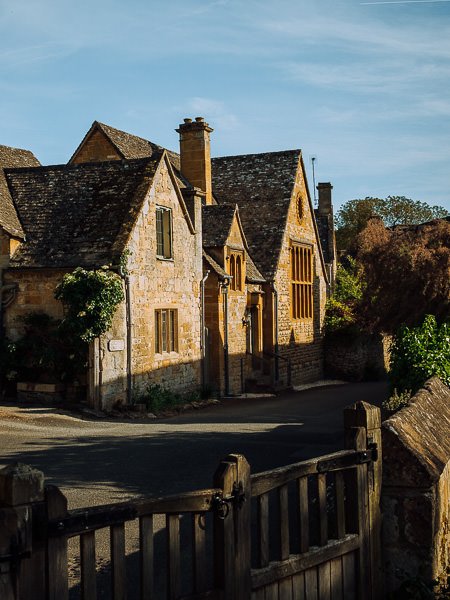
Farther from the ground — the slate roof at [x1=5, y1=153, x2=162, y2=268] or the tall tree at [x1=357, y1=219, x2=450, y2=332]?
the slate roof at [x1=5, y1=153, x2=162, y2=268]

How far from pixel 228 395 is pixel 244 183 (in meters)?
11.9

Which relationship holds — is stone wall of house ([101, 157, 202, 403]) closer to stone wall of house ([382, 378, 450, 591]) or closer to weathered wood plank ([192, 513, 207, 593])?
stone wall of house ([382, 378, 450, 591])

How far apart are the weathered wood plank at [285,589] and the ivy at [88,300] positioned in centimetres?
1542

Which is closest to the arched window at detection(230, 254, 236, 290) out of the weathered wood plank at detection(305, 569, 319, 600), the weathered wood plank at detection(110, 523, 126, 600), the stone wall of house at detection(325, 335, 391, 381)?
the stone wall of house at detection(325, 335, 391, 381)

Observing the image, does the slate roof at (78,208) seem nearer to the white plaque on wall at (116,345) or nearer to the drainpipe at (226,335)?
the white plaque on wall at (116,345)

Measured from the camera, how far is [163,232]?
951 inches

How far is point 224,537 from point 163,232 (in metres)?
19.8

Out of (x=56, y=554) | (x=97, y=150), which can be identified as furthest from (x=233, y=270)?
(x=56, y=554)

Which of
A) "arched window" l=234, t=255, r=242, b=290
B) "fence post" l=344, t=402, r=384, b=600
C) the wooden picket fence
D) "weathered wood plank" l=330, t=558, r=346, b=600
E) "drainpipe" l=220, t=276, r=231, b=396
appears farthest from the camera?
"arched window" l=234, t=255, r=242, b=290

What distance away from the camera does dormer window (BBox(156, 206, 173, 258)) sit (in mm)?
23773

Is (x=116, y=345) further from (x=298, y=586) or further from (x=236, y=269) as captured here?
(x=298, y=586)

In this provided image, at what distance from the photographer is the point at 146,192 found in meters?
22.6

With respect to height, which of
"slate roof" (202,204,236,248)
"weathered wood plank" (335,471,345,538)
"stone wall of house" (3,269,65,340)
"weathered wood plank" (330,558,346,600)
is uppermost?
"slate roof" (202,204,236,248)

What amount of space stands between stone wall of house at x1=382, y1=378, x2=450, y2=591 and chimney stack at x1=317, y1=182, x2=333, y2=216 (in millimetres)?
41169
